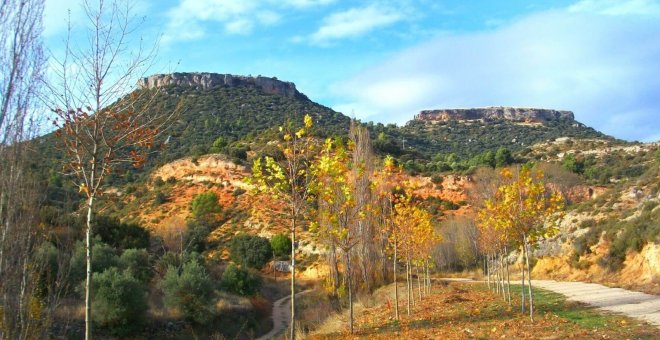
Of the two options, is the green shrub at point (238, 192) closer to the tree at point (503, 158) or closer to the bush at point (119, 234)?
the bush at point (119, 234)

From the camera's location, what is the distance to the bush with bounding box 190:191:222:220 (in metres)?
56.4

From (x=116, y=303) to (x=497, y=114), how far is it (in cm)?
10793

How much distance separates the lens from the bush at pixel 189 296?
79.7ft

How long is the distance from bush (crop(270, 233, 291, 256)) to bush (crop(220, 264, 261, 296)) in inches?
582

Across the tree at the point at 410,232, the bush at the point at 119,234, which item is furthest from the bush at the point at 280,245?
the tree at the point at 410,232

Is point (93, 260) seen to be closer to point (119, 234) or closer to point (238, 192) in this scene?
point (119, 234)

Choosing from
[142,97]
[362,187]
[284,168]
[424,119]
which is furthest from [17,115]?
[424,119]

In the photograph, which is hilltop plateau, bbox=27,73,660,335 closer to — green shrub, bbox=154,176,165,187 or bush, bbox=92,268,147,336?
green shrub, bbox=154,176,165,187

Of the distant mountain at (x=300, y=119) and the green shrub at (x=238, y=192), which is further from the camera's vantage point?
the distant mountain at (x=300, y=119)

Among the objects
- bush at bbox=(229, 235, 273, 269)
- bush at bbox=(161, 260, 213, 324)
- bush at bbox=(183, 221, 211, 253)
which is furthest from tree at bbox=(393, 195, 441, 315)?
bush at bbox=(183, 221, 211, 253)

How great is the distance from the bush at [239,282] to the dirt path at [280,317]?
7.08 ft

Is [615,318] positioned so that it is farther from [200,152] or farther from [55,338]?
[200,152]

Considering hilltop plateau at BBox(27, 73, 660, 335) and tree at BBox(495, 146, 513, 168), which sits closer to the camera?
hilltop plateau at BBox(27, 73, 660, 335)

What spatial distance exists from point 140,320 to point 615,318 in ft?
58.9
